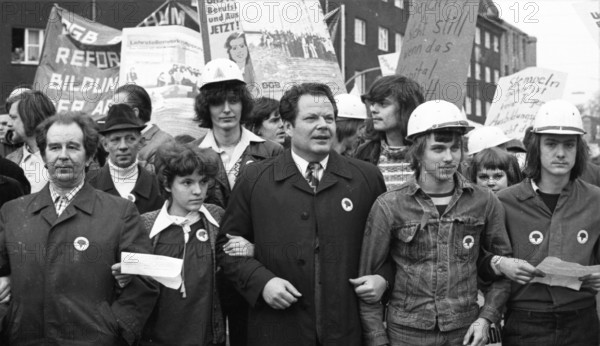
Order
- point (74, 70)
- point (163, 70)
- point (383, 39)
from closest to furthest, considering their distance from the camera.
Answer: point (163, 70) < point (74, 70) < point (383, 39)

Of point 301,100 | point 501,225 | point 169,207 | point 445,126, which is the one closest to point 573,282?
point 501,225

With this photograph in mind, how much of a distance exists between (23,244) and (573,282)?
304cm

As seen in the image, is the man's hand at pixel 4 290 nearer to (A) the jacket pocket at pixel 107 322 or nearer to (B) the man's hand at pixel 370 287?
(A) the jacket pocket at pixel 107 322

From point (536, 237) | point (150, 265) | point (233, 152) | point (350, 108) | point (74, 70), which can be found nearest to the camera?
point (150, 265)

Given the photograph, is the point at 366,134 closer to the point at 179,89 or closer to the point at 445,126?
the point at 445,126

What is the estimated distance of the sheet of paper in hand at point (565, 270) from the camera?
15.2ft

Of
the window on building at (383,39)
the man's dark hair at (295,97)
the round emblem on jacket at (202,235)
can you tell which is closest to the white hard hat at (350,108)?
the man's dark hair at (295,97)

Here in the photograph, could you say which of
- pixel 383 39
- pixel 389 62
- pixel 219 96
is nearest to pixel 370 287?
pixel 219 96

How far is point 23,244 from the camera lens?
A: 4.50m

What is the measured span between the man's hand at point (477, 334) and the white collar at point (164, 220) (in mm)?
1613

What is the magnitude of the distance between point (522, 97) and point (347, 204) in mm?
6914

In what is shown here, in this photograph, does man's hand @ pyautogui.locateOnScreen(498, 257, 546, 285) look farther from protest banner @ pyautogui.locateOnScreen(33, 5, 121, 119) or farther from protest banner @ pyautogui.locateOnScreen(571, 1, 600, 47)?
protest banner @ pyautogui.locateOnScreen(33, 5, 121, 119)

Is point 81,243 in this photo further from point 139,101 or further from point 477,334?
point 139,101

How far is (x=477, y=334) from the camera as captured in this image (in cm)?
→ 447
